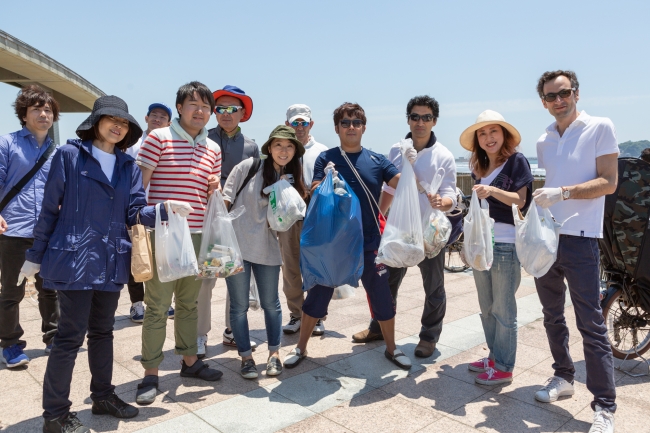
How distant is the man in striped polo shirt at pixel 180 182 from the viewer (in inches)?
132

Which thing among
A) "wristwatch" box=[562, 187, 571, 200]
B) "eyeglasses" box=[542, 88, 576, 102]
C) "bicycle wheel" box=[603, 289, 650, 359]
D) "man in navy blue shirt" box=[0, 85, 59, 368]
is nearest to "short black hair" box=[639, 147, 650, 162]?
"bicycle wheel" box=[603, 289, 650, 359]

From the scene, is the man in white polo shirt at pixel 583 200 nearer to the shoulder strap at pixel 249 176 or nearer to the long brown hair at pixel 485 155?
the long brown hair at pixel 485 155

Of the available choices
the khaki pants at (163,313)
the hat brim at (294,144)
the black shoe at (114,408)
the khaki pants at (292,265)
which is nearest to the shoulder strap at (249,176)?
the hat brim at (294,144)

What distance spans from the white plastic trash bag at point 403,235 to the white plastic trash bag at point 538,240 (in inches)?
27.4

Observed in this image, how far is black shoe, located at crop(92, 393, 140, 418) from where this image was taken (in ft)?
10.0

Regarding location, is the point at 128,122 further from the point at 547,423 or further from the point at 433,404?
the point at 547,423

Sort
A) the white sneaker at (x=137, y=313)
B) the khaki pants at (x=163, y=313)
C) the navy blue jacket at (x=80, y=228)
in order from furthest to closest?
the white sneaker at (x=137, y=313), the khaki pants at (x=163, y=313), the navy blue jacket at (x=80, y=228)

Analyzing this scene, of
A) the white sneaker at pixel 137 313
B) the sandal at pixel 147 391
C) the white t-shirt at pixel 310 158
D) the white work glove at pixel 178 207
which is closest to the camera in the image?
the white work glove at pixel 178 207

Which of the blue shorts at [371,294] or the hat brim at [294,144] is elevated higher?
the hat brim at [294,144]

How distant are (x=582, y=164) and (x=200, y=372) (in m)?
2.98

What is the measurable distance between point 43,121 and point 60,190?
156 cm

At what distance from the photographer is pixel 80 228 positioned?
2.82 meters

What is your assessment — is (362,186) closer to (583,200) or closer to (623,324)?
(583,200)

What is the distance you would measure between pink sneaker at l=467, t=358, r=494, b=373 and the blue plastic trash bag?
3.81ft
